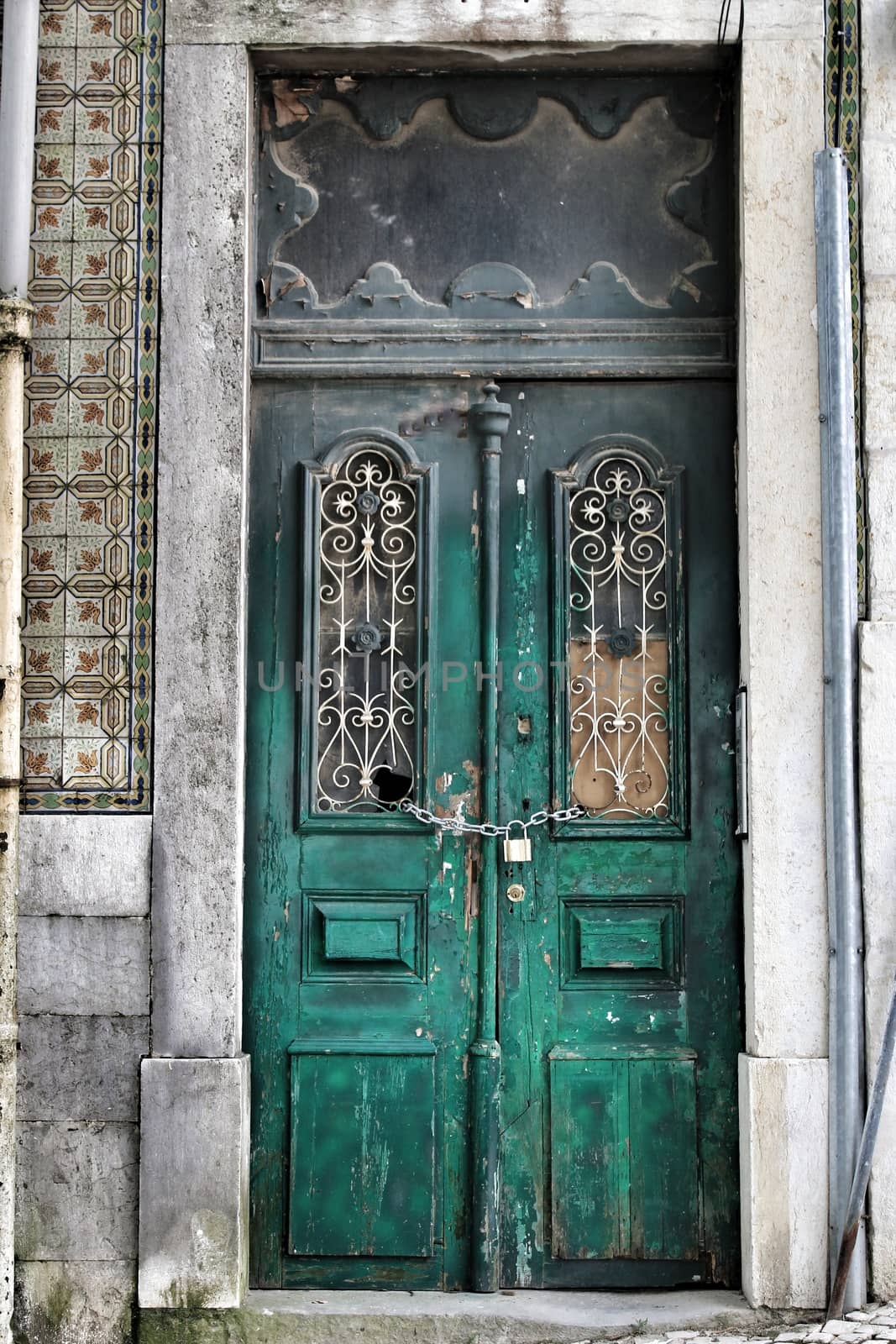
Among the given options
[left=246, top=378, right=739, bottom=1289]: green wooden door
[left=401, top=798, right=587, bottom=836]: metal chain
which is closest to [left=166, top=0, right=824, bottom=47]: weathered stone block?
[left=246, top=378, right=739, bottom=1289]: green wooden door

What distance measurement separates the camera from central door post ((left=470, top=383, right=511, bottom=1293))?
15.2 feet

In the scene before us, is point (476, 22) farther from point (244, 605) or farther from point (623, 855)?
point (623, 855)

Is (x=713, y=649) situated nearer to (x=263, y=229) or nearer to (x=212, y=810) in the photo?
(x=212, y=810)

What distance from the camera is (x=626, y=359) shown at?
4.87 m

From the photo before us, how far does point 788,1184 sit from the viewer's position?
4.44 m

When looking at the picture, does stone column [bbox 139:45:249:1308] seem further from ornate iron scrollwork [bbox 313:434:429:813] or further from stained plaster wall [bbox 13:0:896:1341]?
ornate iron scrollwork [bbox 313:434:429:813]

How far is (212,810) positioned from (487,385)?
1630 mm

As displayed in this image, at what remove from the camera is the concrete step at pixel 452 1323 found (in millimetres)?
4418

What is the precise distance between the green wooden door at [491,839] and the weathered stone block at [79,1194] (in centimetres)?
42

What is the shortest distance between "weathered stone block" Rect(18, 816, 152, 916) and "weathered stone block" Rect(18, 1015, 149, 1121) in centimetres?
34

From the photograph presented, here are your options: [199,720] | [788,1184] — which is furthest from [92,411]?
[788,1184]

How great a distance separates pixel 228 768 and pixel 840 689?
189 cm

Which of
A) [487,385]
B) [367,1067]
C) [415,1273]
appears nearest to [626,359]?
[487,385]

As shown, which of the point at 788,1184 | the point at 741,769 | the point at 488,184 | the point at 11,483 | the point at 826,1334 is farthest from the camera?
the point at 488,184
